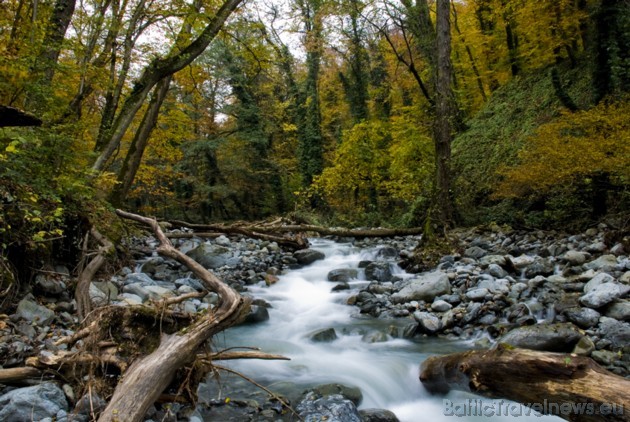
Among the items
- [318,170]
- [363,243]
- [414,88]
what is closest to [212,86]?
[318,170]

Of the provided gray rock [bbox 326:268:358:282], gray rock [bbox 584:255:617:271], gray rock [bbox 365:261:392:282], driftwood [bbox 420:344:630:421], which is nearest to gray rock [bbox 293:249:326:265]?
gray rock [bbox 326:268:358:282]

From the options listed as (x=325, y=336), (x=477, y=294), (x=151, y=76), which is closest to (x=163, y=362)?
(x=325, y=336)

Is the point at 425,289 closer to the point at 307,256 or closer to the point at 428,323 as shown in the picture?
the point at 428,323

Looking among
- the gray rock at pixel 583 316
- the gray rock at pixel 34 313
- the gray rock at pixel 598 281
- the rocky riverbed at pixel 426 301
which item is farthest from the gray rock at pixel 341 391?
the gray rock at pixel 598 281

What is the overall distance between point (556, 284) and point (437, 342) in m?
1.99

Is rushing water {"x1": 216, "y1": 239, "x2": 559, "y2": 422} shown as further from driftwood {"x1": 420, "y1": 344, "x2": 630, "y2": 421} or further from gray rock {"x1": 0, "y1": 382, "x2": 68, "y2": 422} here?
gray rock {"x1": 0, "y1": 382, "x2": 68, "y2": 422}

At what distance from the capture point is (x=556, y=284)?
5676mm

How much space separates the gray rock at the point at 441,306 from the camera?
19.1ft

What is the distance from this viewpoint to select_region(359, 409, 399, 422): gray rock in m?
3.59

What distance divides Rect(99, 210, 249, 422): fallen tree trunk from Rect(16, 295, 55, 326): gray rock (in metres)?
1.87

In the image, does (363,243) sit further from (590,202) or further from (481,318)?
(481,318)

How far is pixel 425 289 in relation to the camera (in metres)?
6.41

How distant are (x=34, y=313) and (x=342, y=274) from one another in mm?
5702

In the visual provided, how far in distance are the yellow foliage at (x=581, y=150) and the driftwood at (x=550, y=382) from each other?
510 centimetres
